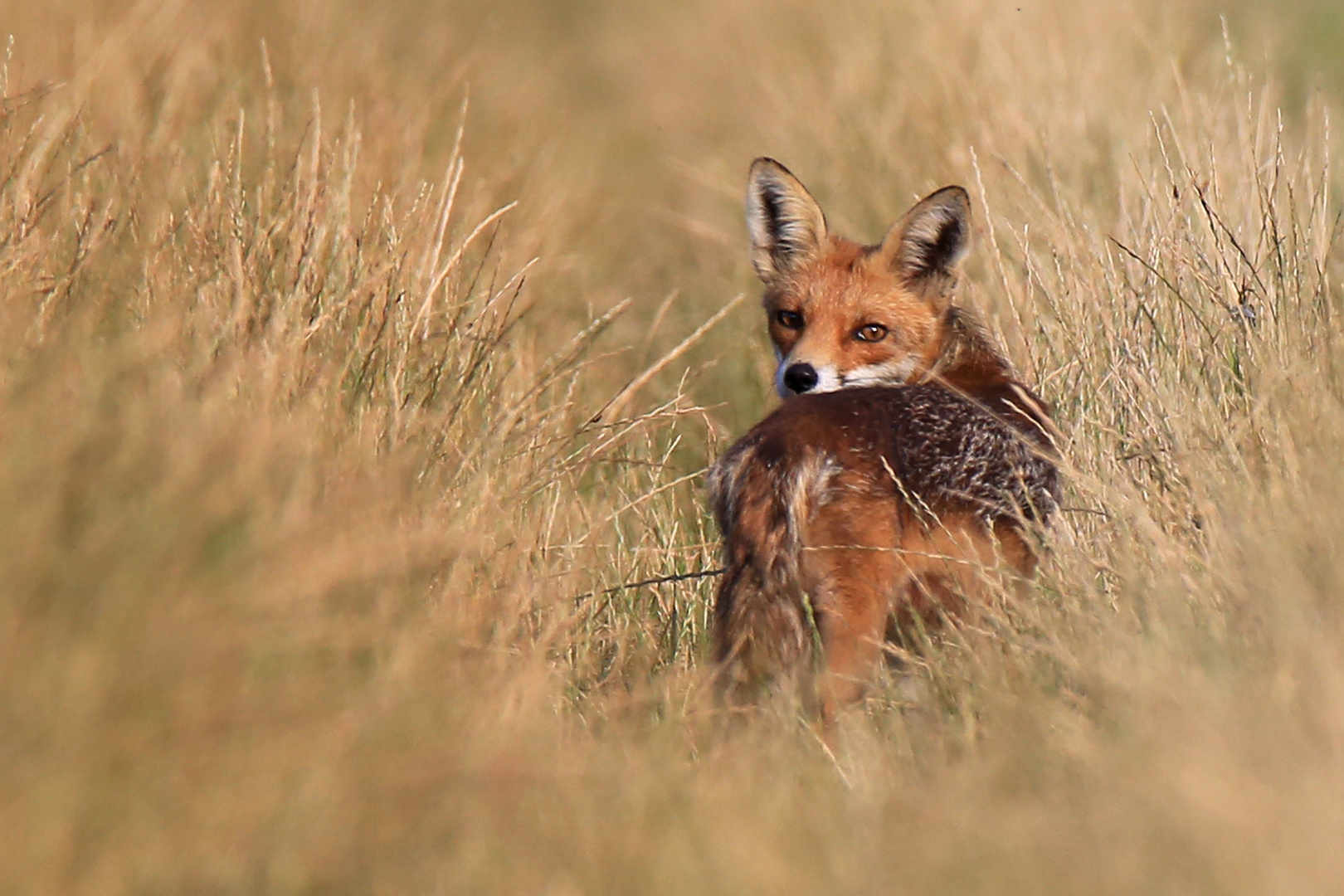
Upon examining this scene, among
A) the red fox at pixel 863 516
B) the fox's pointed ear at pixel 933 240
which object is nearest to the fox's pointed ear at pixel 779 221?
the fox's pointed ear at pixel 933 240

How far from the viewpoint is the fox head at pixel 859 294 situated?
665 cm

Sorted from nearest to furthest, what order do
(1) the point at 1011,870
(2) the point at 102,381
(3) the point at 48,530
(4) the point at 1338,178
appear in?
1. (1) the point at 1011,870
2. (3) the point at 48,530
3. (2) the point at 102,381
4. (4) the point at 1338,178

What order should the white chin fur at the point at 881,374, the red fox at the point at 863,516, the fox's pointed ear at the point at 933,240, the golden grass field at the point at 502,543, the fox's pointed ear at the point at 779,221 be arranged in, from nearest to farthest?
the golden grass field at the point at 502,543, the red fox at the point at 863,516, the white chin fur at the point at 881,374, the fox's pointed ear at the point at 933,240, the fox's pointed ear at the point at 779,221

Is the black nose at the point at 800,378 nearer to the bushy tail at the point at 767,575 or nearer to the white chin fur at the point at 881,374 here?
the white chin fur at the point at 881,374

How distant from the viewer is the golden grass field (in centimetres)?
299

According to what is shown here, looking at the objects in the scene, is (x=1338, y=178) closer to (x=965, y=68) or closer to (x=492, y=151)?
(x=965, y=68)

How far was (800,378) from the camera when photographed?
644 cm

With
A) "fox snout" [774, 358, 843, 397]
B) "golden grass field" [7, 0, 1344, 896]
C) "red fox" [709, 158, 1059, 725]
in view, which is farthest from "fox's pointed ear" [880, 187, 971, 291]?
"red fox" [709, 158, 1059, 725]

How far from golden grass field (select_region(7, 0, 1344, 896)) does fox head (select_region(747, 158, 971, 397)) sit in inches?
18.0

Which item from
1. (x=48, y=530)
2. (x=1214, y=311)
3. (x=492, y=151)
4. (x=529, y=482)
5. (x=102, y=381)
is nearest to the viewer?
(x=48, y=530)

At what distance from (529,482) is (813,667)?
121cm

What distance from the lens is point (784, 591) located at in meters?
4.69

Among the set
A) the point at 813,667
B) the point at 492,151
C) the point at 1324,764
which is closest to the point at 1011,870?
the point at 1324,764

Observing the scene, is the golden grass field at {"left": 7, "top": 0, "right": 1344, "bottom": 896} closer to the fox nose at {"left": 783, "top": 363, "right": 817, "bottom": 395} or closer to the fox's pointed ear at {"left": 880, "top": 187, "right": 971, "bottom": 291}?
the fox's pointed ear at {"left": 880, "top": 187, "right": 971, "bottom": 291}
